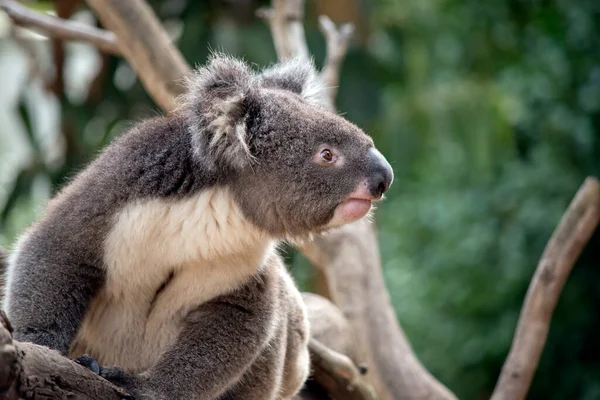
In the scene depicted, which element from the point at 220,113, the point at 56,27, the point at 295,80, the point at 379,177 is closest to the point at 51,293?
the point at 220,113

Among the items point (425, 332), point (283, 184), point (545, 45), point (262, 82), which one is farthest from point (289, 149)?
point (425, 332)

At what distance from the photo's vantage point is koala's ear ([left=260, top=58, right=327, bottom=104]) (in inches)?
131

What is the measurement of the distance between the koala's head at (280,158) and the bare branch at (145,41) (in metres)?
1.95

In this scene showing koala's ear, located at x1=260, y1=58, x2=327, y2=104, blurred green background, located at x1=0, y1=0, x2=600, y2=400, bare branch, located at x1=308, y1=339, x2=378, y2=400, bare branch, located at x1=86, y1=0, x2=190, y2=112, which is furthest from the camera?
blurred green background, located at x1=0, y1=0, x2=600, y2=400

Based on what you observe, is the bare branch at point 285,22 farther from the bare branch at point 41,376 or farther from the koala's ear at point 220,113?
the bare branch at point 41,376

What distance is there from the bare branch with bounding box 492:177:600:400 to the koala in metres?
2.00

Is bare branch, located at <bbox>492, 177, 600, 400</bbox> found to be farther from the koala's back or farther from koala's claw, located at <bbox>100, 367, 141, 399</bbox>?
koala's claw, located at <bbox>100, 367, 141, 399</bbox>

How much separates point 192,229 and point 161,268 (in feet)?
0.57

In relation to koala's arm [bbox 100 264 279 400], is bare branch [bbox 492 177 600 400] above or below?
below

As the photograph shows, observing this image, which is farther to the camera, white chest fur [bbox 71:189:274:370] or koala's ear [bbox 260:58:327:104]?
koala's ear [bbox 260:58:327:104]

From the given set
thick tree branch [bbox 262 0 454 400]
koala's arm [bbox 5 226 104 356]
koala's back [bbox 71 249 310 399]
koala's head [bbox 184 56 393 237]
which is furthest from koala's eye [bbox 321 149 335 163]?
thick tree branch [bbox 262 0 454 400]

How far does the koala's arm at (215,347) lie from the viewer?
8.86 feet

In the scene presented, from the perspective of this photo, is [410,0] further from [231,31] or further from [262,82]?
[262,82]

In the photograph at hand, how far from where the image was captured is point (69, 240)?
2684 millimetres
